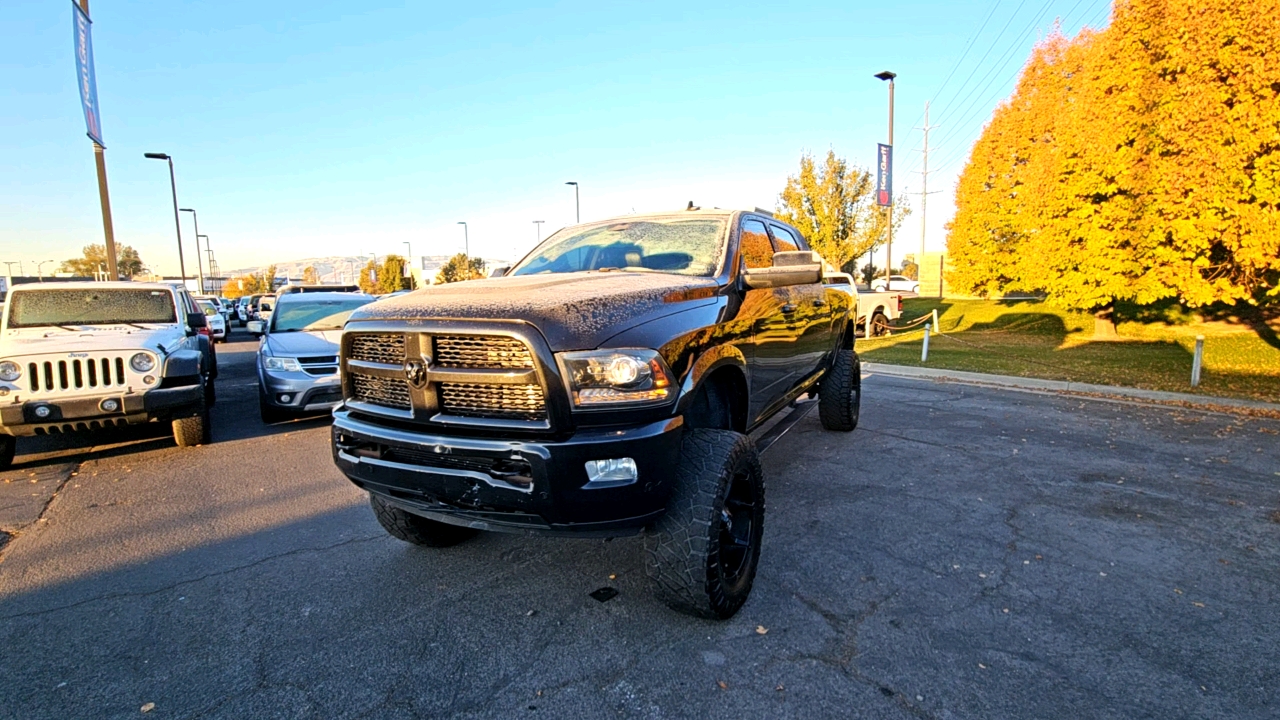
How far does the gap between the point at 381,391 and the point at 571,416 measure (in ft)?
3.48

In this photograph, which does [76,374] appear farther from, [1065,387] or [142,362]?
[1065,387]

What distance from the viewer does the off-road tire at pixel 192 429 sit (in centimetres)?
616

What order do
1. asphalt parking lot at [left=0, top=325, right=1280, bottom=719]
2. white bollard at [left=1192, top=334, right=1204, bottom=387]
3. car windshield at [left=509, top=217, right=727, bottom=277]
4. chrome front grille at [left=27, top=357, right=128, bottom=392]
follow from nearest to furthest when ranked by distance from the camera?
asphalt parking lot at [left=0, top=325, right=1280, bottom=719]
car windshield at [left=509, top=217, right=727, bottom=277]
chrome front grille at [left=27, top=357, right=128, bottom=392]
white bollard at [left=1192, top=334, right=1204, bottom=387]

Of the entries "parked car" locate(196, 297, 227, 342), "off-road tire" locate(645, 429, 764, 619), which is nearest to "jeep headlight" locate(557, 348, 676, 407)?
"off-road tire" locate(645, 429, 764, 619)

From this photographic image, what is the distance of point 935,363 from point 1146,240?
3852mm

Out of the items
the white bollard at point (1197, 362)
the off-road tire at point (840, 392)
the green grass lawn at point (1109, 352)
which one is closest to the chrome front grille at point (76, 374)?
the off-road tire at point (840, 392)

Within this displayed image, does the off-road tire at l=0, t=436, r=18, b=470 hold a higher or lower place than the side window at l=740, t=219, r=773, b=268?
lower

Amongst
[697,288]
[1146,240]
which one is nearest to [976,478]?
[697,288]

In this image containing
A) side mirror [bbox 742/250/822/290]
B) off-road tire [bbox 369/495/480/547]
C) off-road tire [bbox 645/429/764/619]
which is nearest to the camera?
off-road tire [bbox 645/429/764/619]

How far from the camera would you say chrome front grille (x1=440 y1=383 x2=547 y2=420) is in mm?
2451

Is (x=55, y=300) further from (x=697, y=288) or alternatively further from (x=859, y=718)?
(x=859, y=718)

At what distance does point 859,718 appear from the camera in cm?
222

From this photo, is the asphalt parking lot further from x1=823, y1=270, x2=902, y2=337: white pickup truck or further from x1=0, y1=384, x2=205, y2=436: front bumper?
x1=823, y1=270, x2=902, y2=337: white pickup truck

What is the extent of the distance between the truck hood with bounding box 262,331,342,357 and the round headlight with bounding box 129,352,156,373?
57.8 inches
